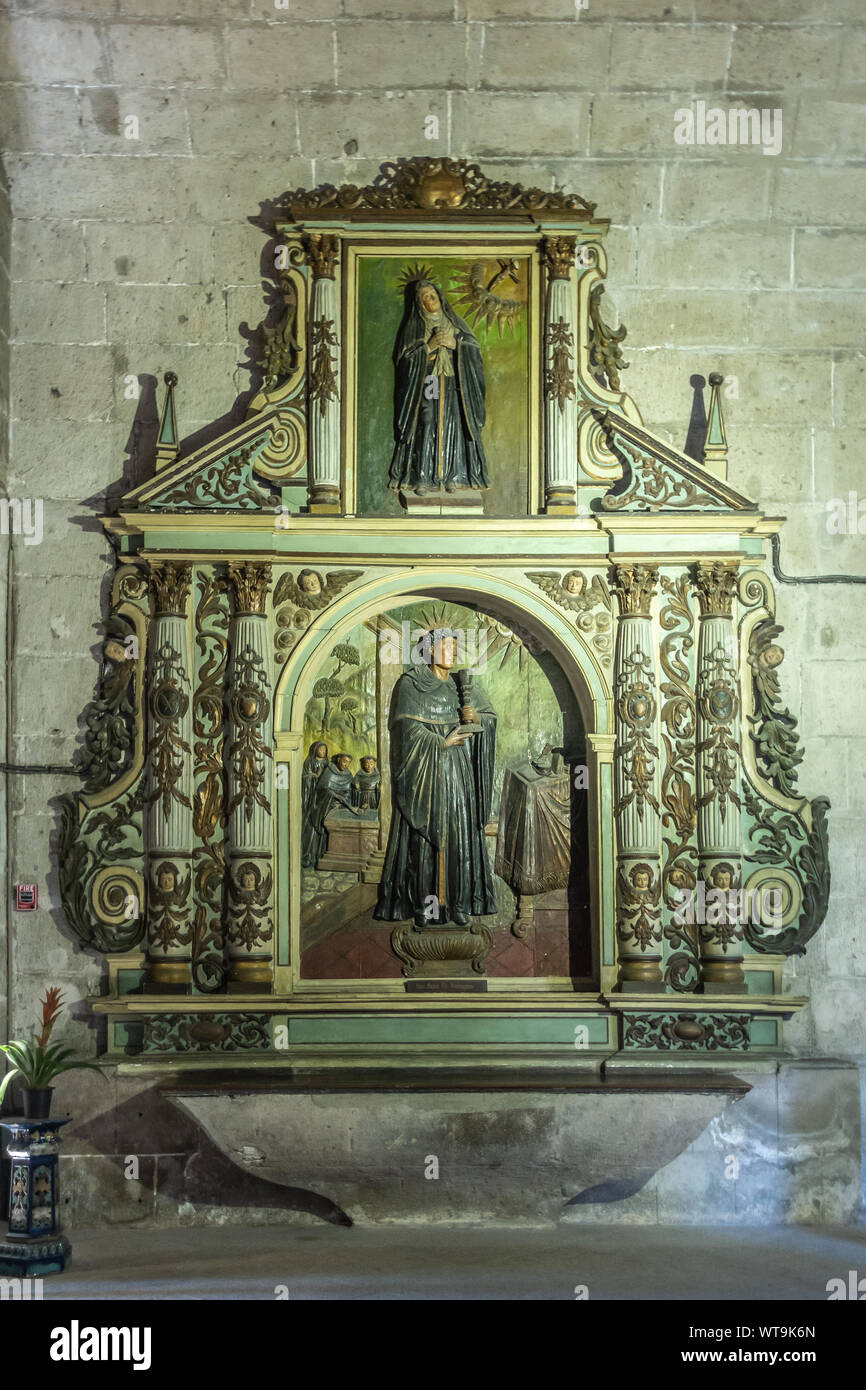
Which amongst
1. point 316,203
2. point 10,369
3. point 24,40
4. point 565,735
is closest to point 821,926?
point 565,735

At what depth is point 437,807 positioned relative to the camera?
9484mm

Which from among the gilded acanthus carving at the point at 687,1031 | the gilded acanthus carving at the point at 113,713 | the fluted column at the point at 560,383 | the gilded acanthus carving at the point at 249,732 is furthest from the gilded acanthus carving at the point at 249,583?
the gilded acanthus carving at the point at 687,1031

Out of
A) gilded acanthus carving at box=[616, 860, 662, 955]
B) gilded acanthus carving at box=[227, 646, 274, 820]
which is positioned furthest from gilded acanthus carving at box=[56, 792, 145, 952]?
gilded acanthus carving at box=[616, 860, 662, 955]

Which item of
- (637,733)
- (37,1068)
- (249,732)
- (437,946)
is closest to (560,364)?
(637,733)

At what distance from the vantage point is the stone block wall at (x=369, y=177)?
9.38m

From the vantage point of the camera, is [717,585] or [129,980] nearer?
[129,980]

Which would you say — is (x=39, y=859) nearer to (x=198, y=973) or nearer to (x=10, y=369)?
(x=198, y=973)

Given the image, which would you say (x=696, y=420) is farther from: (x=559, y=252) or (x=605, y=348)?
(x=559, y=252)

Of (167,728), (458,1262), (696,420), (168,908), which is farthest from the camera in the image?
(696,420)

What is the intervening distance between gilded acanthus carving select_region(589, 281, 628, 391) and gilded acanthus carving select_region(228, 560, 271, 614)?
7.37 feet

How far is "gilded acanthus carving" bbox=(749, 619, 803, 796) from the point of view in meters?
9.46

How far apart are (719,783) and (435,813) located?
159 cm

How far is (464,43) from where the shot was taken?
947 cm

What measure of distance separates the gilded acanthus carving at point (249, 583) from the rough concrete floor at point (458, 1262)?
335 centimetres
